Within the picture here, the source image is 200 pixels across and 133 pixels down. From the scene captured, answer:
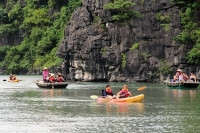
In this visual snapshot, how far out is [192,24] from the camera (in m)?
71.6

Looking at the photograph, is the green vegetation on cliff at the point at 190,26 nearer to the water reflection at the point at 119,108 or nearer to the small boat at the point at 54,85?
the small boat at the point at 54,85

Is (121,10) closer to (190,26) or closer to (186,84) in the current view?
(190,26)

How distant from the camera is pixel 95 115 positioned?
3491 centimetres

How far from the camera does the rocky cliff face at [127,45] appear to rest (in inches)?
2788

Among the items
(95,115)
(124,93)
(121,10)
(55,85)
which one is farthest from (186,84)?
(95,115)

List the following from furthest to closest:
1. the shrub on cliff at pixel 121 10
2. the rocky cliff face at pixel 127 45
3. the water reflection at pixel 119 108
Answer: the shrub on cliff at pixel 121 10
the rocky cliff face at pixel 127 45
the water reflection at pixel 119 108

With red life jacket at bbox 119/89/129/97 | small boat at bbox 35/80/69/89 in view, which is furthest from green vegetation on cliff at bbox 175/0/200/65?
red life jacket at bbox 119/89/129/97

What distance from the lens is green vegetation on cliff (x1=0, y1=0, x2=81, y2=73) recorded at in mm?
98625

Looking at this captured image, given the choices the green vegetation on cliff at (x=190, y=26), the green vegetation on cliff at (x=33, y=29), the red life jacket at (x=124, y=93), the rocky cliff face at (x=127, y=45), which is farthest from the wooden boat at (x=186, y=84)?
the green vegetation on cliff at (x=33, y=29)

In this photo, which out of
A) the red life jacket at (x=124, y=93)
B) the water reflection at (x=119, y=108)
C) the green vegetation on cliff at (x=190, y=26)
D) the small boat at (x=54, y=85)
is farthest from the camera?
the green vegetation on cliff at (x=190, y=26)

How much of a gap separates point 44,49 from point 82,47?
2633 centimetres

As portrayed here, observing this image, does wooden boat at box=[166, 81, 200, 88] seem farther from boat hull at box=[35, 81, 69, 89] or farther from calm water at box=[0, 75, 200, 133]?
calm water at box=[0, 75, 200, 133]

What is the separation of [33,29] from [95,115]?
71.7 meters

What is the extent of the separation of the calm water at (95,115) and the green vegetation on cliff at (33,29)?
169 feet
